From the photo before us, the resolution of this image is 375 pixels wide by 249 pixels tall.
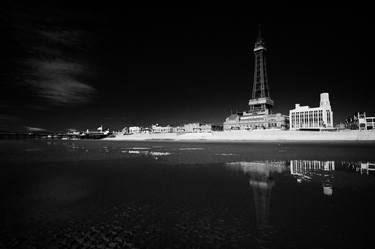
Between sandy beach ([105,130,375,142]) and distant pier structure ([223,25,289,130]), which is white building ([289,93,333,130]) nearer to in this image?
distant pier structure ([223,25,289,130])

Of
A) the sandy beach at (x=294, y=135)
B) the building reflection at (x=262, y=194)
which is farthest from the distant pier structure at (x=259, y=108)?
the building reflection at (x=262, y=194)

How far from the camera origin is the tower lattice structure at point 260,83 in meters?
179

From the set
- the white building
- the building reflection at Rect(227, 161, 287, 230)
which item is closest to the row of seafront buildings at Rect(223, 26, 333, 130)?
the white building

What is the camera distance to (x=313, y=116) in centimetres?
14862

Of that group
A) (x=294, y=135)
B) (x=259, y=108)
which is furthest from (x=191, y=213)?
(x=259, y=108)

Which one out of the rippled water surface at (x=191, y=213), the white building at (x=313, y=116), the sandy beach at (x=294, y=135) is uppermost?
the white building at (x=313, y=116)

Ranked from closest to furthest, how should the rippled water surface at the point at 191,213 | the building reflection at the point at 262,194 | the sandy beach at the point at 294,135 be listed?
the rippled water surface at the point at 191,213, the building reflection at the point at 262,194, the sandy beach at the point at 294,135

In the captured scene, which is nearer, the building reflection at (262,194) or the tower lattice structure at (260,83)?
the building reflection at (262,194)

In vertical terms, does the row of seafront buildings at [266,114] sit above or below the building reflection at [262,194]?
above

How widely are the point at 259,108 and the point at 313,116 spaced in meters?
42.0

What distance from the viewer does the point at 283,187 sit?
11250 mm

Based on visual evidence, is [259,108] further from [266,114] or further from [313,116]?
[313,116]

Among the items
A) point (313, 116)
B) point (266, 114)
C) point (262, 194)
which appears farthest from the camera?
point (266, 114)

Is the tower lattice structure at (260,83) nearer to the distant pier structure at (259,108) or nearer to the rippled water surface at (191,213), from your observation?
the distant pier structure at (259,108)
